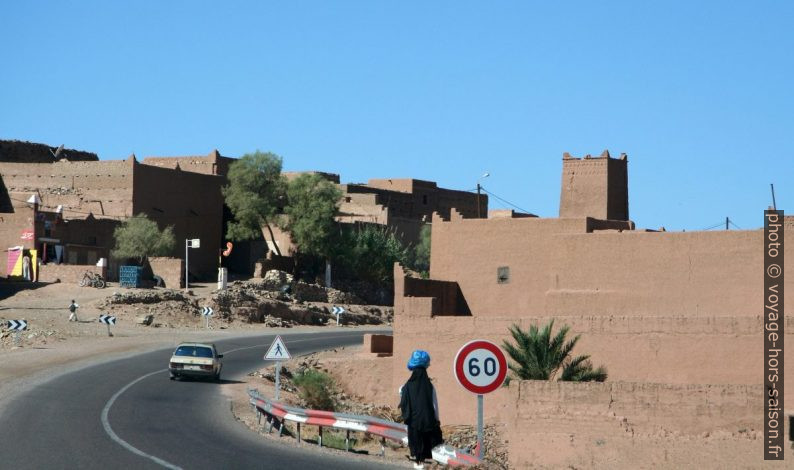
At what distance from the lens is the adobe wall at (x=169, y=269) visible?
217 feet

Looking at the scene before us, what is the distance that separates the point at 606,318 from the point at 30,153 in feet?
195

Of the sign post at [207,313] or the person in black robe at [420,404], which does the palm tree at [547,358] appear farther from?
the sign post at [207,313]

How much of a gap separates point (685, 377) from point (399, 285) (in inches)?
402

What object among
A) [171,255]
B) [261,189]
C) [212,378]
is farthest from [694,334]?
[261,189]

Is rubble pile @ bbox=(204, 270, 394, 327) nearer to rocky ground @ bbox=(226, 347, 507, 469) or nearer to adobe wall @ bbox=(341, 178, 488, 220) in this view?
rocky ground @ bbox=(226, 347, 507, 469)

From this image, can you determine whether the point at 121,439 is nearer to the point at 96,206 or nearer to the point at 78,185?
the point at 96,206

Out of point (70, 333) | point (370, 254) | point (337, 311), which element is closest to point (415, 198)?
point (370, 254)

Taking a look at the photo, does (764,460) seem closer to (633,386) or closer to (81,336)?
(633,386)

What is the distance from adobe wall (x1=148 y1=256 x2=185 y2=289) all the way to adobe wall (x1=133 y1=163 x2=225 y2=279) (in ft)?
12.4

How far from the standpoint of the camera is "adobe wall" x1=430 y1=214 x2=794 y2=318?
109 ft

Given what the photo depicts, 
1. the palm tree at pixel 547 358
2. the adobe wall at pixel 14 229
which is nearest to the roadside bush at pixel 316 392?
the palm tree at pixel 547 358

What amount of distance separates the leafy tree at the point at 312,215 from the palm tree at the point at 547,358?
44783mm

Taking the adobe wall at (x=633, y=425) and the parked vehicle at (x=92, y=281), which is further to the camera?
the parked vehicle at (x=92, y=281)

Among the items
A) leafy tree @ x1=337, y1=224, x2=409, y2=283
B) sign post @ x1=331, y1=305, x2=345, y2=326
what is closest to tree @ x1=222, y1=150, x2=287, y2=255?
leafy tree @ x1=337, y1=224, x2=409, y2=283
